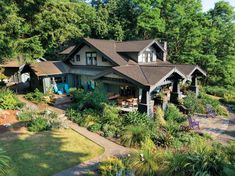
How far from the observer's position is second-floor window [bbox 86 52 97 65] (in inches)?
952

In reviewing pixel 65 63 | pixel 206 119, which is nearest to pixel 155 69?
pixel 206 119

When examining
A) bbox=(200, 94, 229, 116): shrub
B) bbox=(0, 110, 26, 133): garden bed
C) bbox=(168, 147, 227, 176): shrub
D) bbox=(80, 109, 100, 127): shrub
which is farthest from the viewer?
bbox=(200, 94, 229, 116): shrub

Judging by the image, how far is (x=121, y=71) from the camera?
17812 millimetres

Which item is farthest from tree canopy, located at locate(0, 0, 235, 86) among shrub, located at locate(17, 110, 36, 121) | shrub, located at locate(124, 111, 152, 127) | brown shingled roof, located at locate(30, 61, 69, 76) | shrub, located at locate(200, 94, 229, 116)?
shrub, located at locate(200, 94, 229, 116)

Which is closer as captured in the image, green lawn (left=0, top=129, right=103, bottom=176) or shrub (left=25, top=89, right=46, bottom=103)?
green lawn (left=0, top=129, right=103, bottom=176)

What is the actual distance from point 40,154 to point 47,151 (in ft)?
1.43

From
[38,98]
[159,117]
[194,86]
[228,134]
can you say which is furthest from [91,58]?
[228,134]

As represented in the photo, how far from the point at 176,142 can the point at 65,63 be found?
788 inches

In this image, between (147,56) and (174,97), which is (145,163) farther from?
(147,56)

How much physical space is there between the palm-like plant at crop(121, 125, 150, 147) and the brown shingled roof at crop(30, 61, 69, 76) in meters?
14.5

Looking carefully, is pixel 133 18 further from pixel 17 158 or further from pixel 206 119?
pixel 17 158

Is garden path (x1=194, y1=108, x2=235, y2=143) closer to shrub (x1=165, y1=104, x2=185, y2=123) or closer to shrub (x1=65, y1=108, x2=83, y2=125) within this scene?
shrub (x1=165, y1=104, x2=185, y2=123)

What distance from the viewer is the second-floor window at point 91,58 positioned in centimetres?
2418

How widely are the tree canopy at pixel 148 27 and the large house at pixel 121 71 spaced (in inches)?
121
